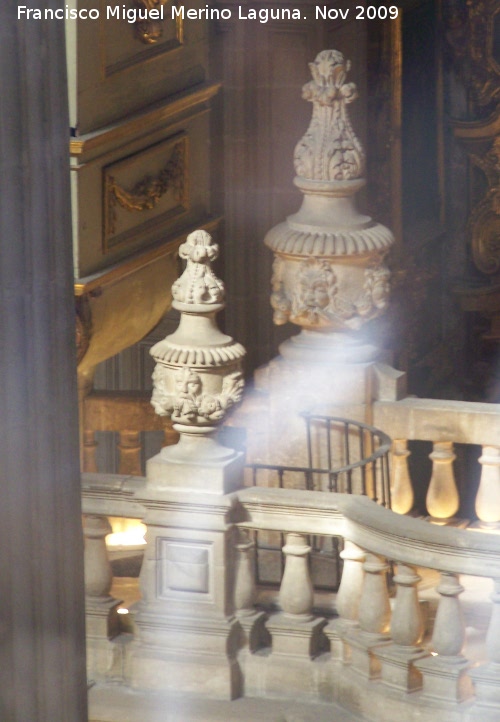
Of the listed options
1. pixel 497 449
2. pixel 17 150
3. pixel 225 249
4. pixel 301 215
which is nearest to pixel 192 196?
pixel 225 249

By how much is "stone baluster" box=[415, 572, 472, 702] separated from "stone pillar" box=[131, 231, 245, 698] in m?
0.88

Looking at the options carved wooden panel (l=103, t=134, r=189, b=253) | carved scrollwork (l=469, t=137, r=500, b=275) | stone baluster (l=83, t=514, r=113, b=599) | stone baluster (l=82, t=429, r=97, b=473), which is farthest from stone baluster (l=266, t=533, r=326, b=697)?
carved scrollwork (l=469, t=137, r=500, b=275)

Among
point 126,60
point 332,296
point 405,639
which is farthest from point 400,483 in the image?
point 126,60

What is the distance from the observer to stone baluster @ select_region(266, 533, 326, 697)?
7906 millimetres

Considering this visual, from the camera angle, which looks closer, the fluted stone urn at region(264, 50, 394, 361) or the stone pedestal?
the stone pedestal

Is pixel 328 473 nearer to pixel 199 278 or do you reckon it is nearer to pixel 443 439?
pixel 443 439

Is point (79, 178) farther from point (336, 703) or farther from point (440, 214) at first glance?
point (440, 214)

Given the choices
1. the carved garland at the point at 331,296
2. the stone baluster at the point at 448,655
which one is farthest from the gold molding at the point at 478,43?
the stone baluster at the point at 448,655

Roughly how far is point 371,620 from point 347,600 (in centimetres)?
18

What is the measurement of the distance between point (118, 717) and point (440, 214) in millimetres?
6770

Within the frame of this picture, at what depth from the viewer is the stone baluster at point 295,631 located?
791 cm

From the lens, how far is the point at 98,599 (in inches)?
321

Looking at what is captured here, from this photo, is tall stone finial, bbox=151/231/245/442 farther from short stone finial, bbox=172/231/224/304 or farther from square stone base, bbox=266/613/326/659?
square stone base, bbox=266/613/326/659

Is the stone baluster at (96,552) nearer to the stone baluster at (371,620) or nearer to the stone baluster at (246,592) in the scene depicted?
the stone baluster at (246,592)
